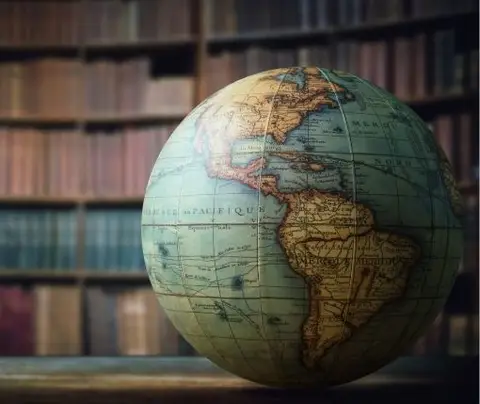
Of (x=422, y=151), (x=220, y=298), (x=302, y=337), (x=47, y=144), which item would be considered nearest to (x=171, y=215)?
(x=220, y=298)

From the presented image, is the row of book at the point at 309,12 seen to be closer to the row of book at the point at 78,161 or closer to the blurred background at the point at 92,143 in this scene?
the blurred background at the point at 92,143

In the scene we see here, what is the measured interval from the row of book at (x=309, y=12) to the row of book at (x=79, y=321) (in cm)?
112

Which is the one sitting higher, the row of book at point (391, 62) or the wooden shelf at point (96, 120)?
the row of book at point (391, 62)

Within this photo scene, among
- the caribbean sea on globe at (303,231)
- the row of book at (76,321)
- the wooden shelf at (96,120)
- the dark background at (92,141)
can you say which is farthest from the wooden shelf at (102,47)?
the caribbean sea on globe at (303,231)

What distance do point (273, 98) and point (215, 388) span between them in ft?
1.83

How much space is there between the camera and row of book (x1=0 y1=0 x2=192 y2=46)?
353 cm

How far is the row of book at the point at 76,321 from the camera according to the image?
3529 mm

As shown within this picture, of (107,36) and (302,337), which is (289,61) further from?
(302,337)

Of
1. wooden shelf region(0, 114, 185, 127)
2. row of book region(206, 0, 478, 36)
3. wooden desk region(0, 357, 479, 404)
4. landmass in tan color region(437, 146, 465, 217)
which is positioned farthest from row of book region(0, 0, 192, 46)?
landmass in tan color region(437, 146, 465, 217)

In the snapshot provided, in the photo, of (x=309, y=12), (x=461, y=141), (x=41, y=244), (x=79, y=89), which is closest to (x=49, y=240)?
(x=41, y=244)

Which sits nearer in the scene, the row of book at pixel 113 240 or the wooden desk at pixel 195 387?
the wooden desk at pixel 195 387

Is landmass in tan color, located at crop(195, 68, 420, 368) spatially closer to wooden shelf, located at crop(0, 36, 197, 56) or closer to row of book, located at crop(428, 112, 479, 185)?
row of book, located at crop(428, 112, 479, 185)

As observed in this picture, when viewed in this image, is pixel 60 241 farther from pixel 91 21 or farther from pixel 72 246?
pixel 91 21

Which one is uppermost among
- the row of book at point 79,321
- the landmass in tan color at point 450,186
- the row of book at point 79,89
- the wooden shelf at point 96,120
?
the row of book at point 79,89
